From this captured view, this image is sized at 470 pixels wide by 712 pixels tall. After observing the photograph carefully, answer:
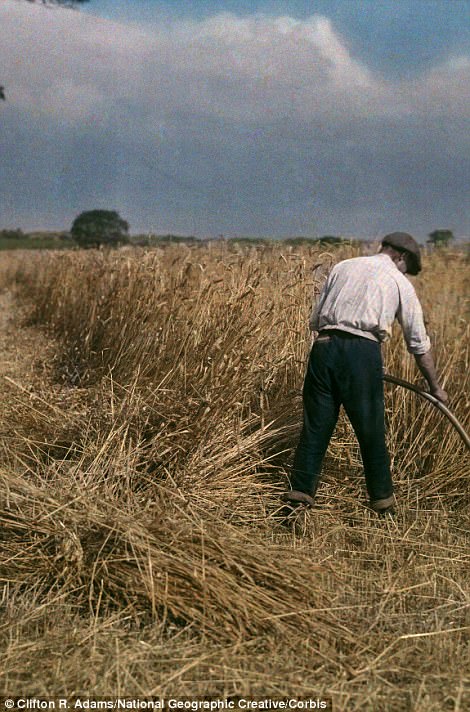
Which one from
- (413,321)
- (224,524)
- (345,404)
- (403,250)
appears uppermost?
(403,250)

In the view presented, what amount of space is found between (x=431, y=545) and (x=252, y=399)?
5.23 ft

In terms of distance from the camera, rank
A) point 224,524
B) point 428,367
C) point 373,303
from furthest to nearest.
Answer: point 428,367 < point 373,303 < point 224,524

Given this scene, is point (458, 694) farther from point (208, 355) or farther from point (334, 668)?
point (208, 355)

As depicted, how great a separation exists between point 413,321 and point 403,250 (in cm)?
41

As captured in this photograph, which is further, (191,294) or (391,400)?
(191,294)

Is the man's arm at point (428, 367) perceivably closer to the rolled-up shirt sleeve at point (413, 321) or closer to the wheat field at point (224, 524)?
the rolled-up shirt sleeve at point (413, 321)

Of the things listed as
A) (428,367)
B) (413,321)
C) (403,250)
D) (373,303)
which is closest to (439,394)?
(428,367)

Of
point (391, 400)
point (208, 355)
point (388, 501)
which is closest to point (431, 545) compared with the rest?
point (388, 501)

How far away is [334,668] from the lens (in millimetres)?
3203

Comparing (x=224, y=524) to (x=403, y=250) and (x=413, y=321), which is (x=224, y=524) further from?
(x=403, y=250)

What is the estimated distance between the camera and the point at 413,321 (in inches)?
179

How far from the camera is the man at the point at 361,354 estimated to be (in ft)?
14.7

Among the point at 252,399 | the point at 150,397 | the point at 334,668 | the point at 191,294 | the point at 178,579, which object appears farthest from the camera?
the point at 191,294

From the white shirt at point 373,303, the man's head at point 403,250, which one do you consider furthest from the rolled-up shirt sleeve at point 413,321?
the man's head at point 403,250
